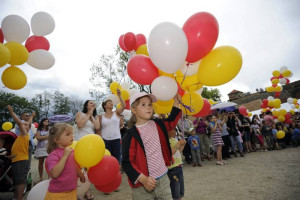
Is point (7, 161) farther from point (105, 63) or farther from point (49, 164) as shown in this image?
point (105, 63)

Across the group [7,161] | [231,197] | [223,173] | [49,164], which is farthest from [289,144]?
[7,161]

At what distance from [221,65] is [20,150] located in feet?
12.6

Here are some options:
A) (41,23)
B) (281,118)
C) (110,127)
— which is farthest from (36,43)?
(281,118)

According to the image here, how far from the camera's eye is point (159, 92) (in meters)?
2.15

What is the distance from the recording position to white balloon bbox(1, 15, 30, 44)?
2896mm

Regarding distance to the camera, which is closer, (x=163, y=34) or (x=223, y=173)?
(x=163, y=34)

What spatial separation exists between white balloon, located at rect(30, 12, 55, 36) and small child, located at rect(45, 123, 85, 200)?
2.27 metres

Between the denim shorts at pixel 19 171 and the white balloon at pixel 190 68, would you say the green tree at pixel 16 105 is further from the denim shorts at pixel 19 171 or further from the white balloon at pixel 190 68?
the white balloon at pixel 190 68

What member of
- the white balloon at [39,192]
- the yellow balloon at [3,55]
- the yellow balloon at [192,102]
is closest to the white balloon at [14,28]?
the yellow balloon at [3,55]

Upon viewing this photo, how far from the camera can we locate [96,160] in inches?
81.0

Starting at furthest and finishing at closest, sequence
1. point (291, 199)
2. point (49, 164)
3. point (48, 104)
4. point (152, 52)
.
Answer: point (48, 104), point (291, 199), point (152, 52), point (49, 164)

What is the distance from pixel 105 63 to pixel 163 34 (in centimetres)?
1718

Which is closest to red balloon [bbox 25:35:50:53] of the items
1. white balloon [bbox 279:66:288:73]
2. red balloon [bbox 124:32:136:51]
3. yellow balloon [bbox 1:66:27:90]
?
yellow balloon [bbox 1:66:27:90]

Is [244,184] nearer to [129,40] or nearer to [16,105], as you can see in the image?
[129,40]
